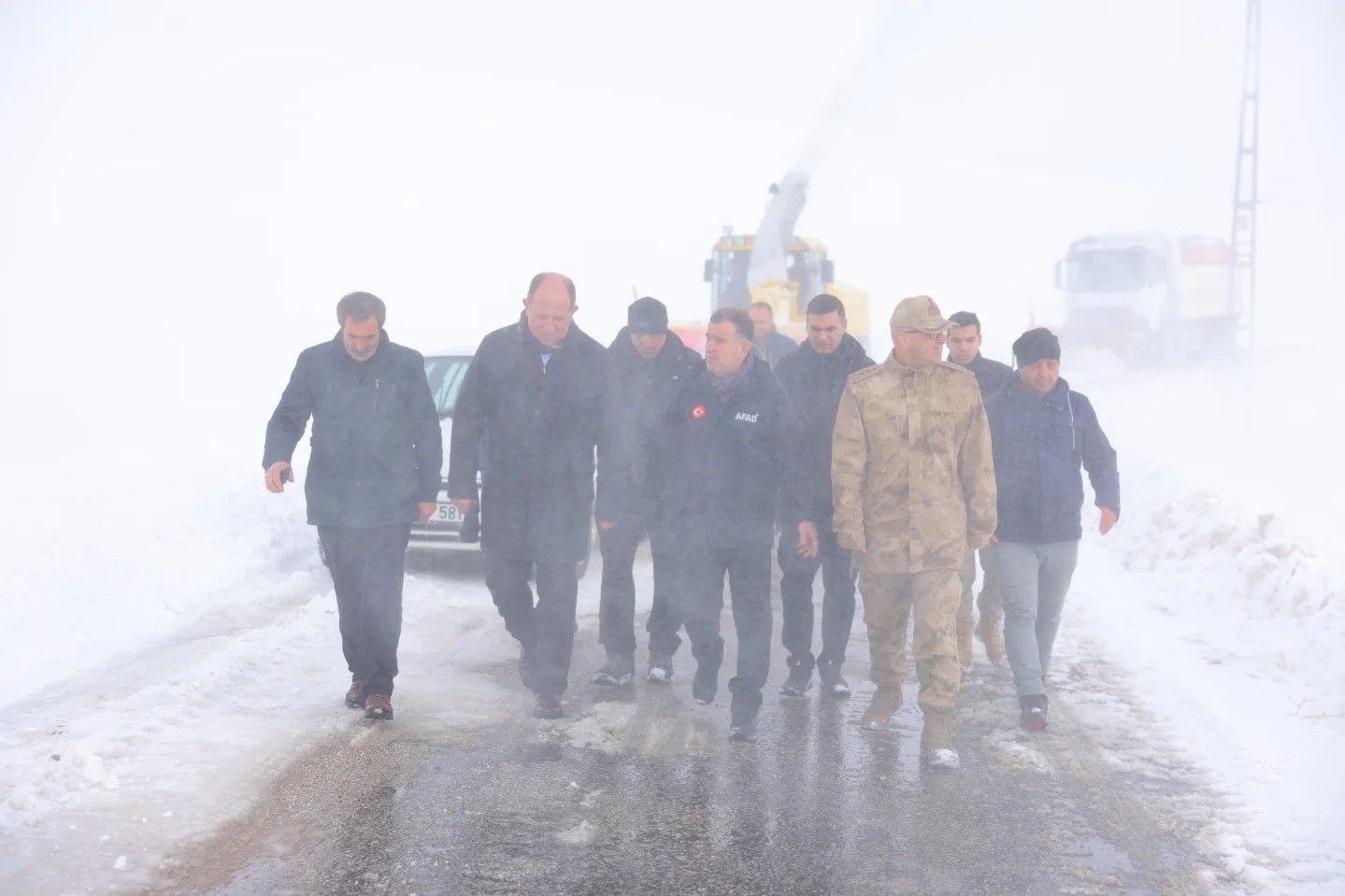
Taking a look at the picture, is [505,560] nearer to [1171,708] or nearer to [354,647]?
[354,647]

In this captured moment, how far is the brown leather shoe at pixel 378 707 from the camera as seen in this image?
6055 mm

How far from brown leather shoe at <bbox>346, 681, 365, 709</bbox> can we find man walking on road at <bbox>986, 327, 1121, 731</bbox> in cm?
324

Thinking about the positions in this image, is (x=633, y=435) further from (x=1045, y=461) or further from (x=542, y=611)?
(x=1045, y=461)

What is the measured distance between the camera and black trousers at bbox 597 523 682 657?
22.7 feet

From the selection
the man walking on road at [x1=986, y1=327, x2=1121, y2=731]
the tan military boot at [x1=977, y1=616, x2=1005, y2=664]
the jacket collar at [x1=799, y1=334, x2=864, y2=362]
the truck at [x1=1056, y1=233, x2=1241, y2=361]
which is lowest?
the tan military boot at [x1=977, y1=616, x2=1005, y2=664]

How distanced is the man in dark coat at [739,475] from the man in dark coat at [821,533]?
0.41m

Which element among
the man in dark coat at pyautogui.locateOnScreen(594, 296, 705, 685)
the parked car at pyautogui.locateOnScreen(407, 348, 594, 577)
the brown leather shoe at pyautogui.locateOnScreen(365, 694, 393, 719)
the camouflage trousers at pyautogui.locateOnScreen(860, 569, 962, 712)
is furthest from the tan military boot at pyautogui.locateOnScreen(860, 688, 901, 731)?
the parked car at pyautogui.locateOnScreen(407, 348, 594, 577)

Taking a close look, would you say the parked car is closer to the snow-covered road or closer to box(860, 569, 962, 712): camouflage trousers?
the snow-covered road

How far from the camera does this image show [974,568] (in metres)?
7.68

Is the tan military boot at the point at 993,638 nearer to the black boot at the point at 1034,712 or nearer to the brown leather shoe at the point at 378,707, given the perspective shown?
the black boot at the point at 1034,712

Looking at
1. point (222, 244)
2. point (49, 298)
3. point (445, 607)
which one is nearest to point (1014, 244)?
point (222, 244)

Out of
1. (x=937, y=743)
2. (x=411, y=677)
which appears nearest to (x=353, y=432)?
(x=411, y=677)

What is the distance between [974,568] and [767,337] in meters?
2.90

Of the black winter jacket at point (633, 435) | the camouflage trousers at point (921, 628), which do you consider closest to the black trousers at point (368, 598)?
the black winter jacket at point (633, 435)
